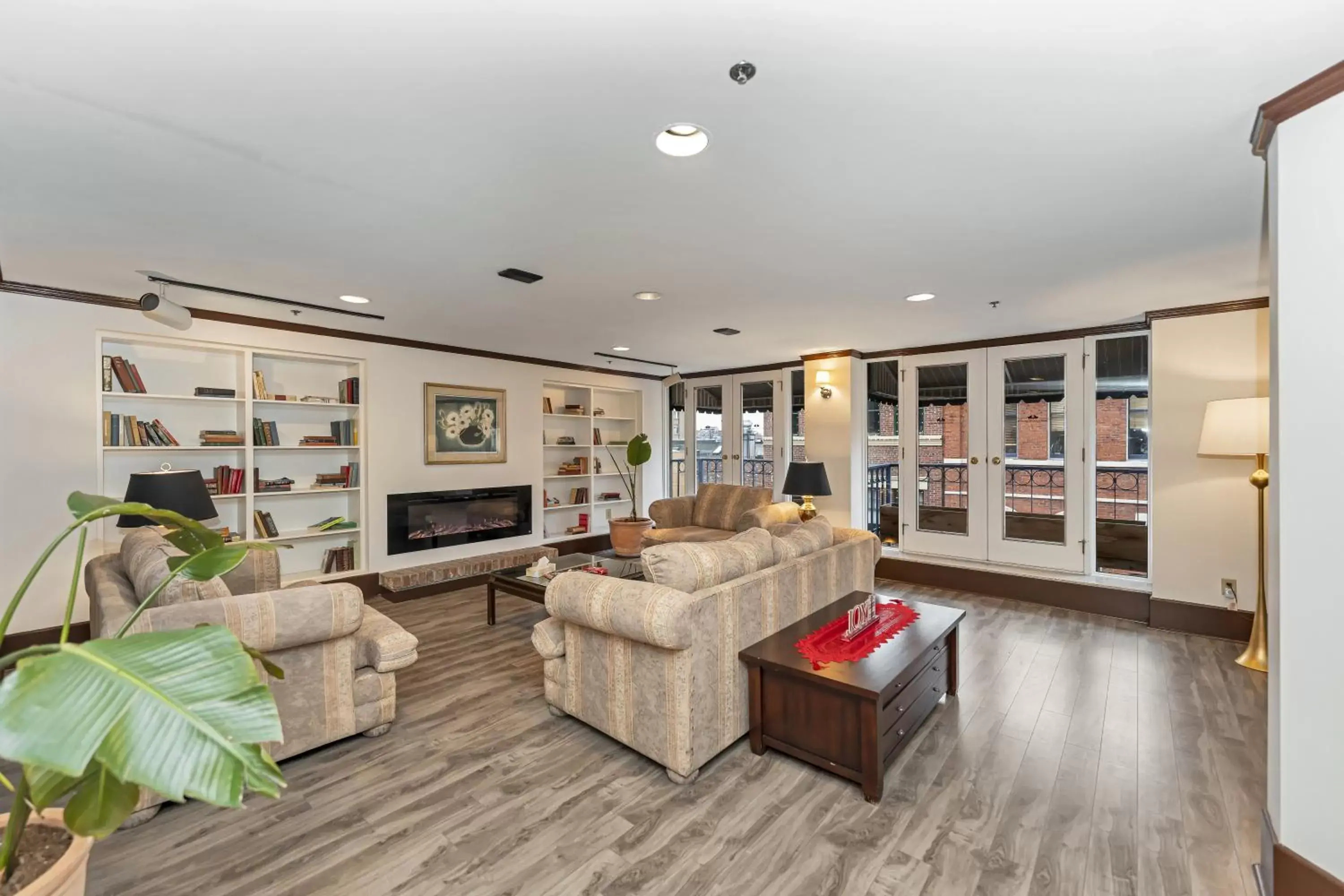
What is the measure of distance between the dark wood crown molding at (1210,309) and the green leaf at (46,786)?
567cm

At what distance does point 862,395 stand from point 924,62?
15.9 feet

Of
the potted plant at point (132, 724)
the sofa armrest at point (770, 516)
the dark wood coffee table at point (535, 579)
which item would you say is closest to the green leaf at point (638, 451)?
the sofa armrest at point (770, 516)

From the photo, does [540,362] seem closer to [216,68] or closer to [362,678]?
[362,678]

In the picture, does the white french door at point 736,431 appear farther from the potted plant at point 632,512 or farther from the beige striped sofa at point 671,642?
A: the beige striped sofa at point 671,642

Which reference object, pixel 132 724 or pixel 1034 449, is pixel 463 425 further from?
pixel 1034 449

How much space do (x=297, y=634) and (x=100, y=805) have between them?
5.34ft

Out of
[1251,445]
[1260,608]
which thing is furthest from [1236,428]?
[1260,608]

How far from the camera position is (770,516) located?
5.41 meters

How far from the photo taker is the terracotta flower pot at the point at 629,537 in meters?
6.42

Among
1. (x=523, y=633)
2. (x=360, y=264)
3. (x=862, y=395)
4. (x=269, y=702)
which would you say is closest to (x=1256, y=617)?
(x=862, y=395)

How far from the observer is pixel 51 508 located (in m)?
3.64

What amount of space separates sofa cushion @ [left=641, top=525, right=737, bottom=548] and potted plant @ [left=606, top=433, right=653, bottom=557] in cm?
16

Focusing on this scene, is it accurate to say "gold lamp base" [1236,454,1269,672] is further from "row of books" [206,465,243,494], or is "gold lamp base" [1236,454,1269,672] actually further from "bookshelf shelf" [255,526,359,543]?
"row of books" [206,465,243,494]

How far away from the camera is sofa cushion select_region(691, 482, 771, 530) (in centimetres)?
614
